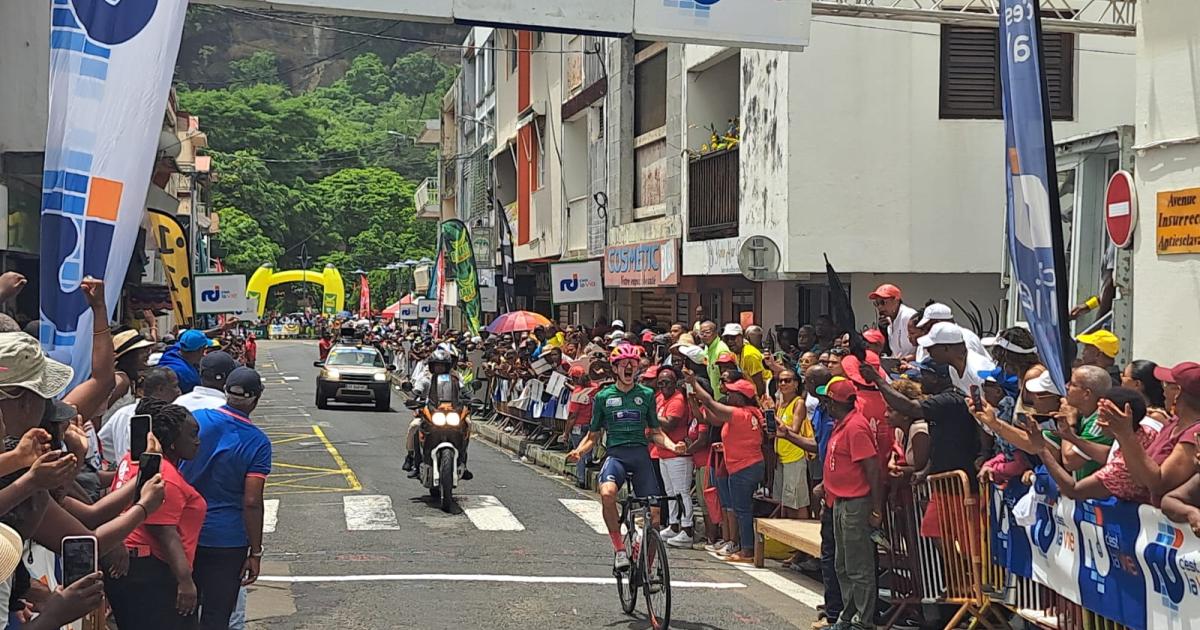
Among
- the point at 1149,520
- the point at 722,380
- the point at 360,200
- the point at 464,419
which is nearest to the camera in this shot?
the point at 1149,520

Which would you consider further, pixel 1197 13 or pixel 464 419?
pixel 464 419

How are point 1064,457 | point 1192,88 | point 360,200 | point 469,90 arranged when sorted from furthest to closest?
point 360,200 → point 469,90 → point 1192,88 → point 1064,457

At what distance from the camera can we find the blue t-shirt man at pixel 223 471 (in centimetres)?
738

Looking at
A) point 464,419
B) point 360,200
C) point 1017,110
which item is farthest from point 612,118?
point 360,200

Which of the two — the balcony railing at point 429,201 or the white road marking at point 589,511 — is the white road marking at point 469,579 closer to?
the white road marking at point 589,511

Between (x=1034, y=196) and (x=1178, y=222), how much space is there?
4.13m

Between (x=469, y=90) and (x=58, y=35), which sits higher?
(x=469, y=90)

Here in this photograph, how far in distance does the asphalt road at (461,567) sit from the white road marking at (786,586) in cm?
2

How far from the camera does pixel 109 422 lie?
8641 millimetres

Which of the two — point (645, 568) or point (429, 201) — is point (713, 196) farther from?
point (429, 201)

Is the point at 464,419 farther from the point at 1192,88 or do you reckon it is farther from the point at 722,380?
the point at 1192,88

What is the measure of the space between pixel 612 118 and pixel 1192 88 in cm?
1693

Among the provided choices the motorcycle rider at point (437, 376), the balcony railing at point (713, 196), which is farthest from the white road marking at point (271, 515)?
the balcony railing at point (713, 196)

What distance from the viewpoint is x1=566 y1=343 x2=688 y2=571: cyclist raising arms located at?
10555 millimetres
